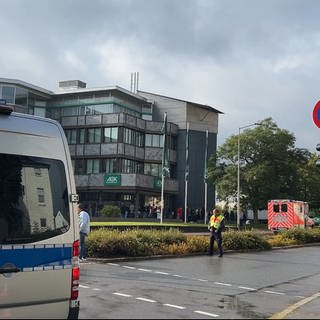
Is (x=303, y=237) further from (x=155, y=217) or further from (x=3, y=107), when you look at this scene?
(x=155, y=217)

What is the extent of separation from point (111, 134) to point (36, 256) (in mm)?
56326

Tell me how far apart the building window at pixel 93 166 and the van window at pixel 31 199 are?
56448 millimetres

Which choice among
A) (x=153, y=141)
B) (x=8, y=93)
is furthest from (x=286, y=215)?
(x=8, y=93)

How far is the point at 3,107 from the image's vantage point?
5027mm

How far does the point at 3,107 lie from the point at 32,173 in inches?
25.7

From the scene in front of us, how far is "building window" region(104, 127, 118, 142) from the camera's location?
199 feet

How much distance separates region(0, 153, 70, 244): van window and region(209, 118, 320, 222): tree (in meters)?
48.5

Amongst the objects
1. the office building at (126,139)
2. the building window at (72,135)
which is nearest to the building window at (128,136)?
the office building at (126,139)

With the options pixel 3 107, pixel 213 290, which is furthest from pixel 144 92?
pixel 3 107

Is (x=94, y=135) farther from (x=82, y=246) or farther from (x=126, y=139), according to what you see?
(x=82, y=246)

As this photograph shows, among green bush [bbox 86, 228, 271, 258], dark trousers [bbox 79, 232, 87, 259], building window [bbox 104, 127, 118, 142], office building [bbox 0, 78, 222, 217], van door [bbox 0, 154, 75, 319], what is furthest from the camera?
building window [bbox 104, 127, 118, 142]

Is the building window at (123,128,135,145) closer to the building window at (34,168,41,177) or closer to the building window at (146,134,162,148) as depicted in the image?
the building window at (146,134,162,148)

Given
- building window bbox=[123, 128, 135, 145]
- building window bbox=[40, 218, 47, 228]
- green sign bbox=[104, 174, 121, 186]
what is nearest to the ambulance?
green sign bbox=[104, 174, 121, 186]

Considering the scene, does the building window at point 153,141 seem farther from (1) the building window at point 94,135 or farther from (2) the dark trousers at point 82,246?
(2) the dark trousers at point 82,246
